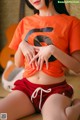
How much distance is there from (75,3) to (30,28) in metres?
0.15

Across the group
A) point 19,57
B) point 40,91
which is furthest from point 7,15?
point 40,91

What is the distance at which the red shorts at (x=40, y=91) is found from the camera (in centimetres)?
61

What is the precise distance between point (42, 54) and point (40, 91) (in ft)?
0.34

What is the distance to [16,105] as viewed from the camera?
1.95 ft

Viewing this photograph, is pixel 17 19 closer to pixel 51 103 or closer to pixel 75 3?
pixel 75 3

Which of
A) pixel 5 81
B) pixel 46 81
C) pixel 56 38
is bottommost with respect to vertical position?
pixel 5 81

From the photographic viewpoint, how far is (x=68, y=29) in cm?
62

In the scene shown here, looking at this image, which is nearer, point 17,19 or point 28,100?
point 28,100

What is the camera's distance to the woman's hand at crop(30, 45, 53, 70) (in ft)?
1.97

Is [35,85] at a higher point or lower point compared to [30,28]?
lower

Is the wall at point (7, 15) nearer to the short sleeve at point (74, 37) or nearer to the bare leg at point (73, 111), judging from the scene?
the short sleeve at point (74, 37)

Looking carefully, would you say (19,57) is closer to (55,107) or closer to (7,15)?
(55,107)

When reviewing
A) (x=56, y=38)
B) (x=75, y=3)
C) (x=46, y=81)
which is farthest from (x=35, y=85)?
(x=75, y=3)

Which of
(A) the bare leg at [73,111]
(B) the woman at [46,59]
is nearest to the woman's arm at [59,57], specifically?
(B) the woman at [46,59]
